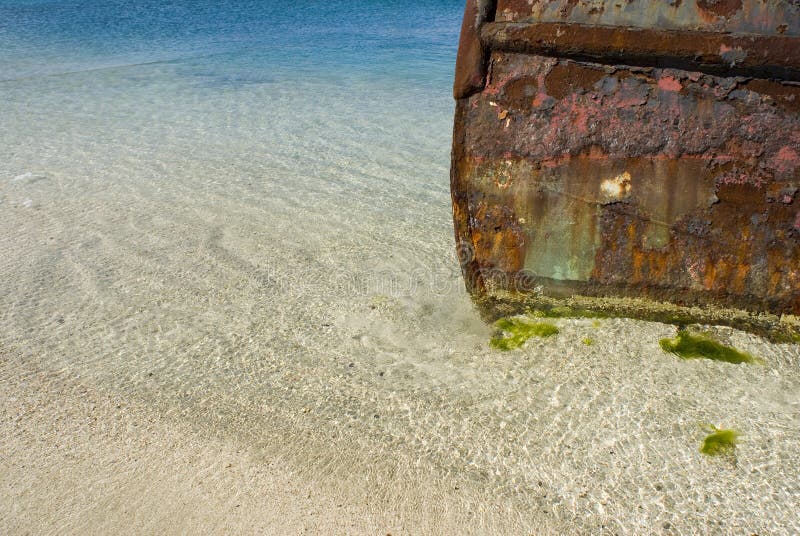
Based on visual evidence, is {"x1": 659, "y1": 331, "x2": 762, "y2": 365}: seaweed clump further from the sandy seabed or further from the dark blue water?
the dark blue water

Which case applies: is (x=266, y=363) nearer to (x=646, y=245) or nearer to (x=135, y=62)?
(x=646, y=245)

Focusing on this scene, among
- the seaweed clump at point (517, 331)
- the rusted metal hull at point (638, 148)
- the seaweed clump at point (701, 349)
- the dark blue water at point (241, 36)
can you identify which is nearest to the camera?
the rusted metal hull at point (638, 148)

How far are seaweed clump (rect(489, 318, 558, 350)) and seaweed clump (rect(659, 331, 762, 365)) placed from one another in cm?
34

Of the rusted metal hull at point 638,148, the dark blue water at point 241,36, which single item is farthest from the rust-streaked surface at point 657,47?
the dark blue water at point 241,36

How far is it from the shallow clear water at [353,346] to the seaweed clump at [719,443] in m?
0.02

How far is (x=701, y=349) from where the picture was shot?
2059mm

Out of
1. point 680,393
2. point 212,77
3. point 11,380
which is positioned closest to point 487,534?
point 680,393

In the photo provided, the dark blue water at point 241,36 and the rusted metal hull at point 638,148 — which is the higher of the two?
the rusted metal hull at point 638,148

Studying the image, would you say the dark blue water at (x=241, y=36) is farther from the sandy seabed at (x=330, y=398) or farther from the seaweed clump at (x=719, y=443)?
the seaweed clump at (x=719, y=443)

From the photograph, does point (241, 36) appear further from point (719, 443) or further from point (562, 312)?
point (719, 443)

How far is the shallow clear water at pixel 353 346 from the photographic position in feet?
5.34

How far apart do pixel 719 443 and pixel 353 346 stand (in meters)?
1.04

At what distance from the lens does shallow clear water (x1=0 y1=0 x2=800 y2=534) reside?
5.34 ft

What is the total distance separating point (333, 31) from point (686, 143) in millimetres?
10396
